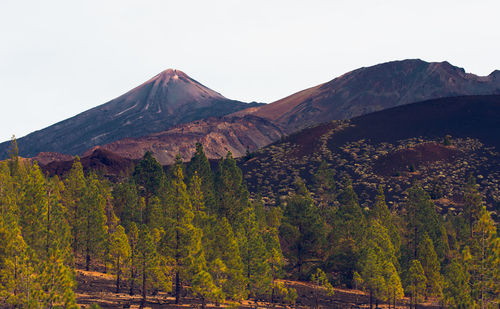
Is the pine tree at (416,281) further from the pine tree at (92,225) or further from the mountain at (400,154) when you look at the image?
the mountain at (400,154)

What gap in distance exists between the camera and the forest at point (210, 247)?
37.2m

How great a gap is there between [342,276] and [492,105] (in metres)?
145

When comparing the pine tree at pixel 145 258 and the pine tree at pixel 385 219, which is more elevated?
the pine tree at pixel 385 219

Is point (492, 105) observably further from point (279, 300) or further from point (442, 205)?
point (279, 300)

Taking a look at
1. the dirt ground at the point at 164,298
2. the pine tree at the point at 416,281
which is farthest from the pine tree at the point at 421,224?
the pine tree at the point at 416,281

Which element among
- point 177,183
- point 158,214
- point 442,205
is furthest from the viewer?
point 442,205

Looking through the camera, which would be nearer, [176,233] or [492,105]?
[176,233]

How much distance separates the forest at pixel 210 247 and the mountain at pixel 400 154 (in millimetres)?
49980

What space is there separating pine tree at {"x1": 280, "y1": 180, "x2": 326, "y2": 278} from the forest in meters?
0.13

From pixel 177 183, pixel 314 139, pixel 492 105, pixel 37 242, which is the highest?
pixel 492 105

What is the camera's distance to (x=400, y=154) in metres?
142

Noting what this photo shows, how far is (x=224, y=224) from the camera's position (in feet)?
160

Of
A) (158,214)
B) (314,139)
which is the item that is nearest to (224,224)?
(158,214)

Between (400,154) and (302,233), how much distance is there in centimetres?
8494
